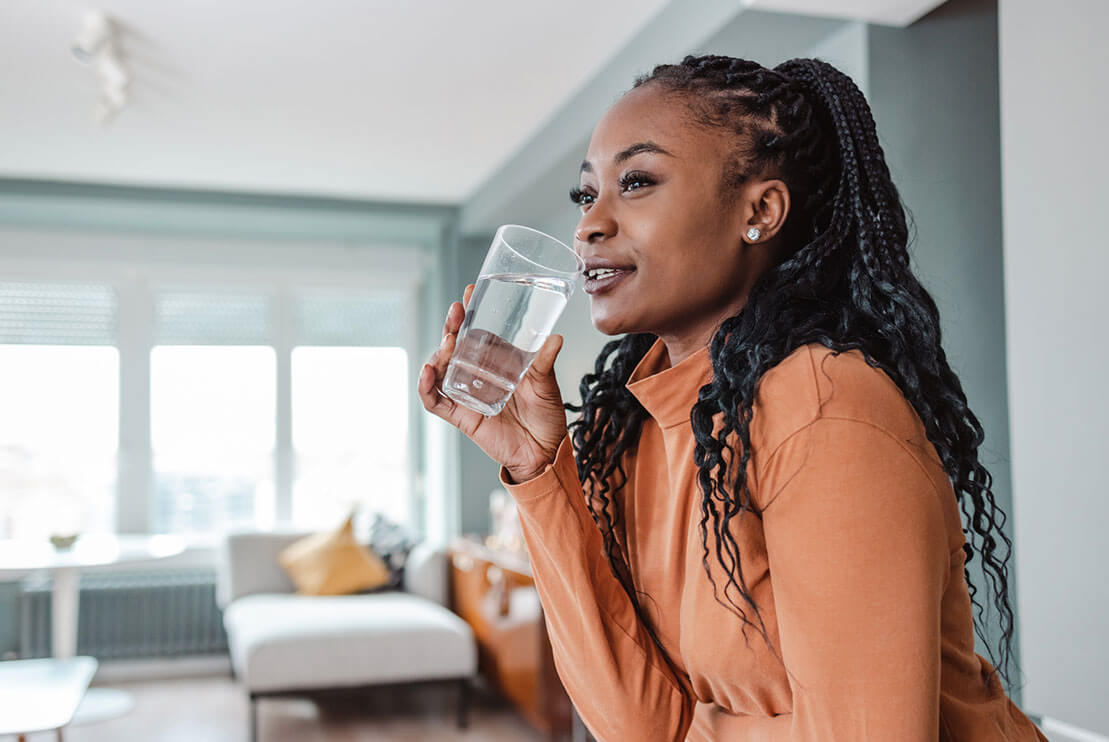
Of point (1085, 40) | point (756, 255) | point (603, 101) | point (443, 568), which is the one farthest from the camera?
point (443, 568)

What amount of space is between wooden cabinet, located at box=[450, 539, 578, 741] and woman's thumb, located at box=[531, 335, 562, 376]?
7.22 feet

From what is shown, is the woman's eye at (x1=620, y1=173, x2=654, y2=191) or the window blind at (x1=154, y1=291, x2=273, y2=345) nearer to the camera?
the woman's eye at (x1=620, y1=173, x2=654, y2=191)

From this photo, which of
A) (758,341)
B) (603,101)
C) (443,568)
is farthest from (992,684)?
(443,568)

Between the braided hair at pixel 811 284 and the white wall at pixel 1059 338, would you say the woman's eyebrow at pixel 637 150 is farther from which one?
the white wall at pixel 1059 338

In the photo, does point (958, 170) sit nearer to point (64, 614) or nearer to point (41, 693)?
point (41, 693)

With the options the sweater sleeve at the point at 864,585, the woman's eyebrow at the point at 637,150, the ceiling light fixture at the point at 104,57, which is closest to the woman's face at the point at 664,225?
the woman's eyebrow at the point at 637,150

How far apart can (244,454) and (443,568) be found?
5.12 ft

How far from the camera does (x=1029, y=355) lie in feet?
5.30

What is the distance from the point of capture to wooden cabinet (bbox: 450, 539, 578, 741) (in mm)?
3463

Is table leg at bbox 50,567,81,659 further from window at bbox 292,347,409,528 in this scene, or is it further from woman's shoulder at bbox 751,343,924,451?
woman's shoulder at bbox 751,343,924,451

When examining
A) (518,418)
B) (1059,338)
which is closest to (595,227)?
(518,418)

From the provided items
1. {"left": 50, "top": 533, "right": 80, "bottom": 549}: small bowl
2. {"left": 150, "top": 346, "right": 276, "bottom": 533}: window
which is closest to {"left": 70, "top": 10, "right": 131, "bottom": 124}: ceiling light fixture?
{"left": 50, "top": 533, "right": 80, "bottom": 549}: small bowl

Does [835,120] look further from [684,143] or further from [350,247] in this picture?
[350,247]

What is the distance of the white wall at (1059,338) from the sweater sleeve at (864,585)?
0.90 meters
